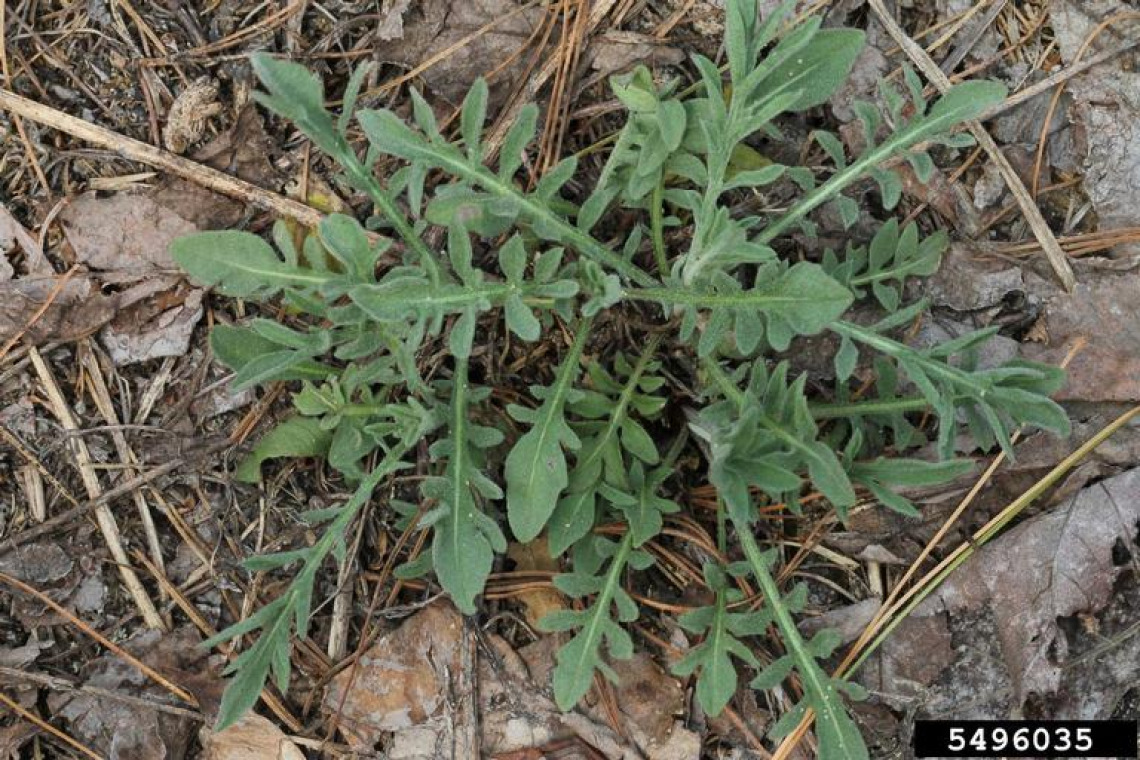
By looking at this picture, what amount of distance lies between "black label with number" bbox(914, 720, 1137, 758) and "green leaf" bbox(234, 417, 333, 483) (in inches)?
72.0

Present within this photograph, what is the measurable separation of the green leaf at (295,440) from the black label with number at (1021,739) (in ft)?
6.00

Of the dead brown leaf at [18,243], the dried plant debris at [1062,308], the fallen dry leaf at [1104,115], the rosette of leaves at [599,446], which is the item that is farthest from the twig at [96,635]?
the fallen dry leaf at [1104,115]

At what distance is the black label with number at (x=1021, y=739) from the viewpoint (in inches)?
113

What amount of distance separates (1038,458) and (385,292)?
1870mm

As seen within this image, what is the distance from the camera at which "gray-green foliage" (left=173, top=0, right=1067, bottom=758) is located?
2408mm

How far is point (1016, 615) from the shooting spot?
2.91 m

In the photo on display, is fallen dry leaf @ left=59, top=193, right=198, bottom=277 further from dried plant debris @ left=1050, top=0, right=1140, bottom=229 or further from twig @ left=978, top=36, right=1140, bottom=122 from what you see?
dried plant debris @ left=1050, top=0, right=1140, bottom=229

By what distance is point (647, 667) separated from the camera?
116 inches

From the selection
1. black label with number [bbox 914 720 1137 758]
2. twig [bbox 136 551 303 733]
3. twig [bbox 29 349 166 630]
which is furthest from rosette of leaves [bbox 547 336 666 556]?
twig [bbox 29 349 166 630]

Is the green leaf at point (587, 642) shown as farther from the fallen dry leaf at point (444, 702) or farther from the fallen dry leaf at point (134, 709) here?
the fallen dry leaf at point (134, 709)

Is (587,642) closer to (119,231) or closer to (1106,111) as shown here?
(119,231)

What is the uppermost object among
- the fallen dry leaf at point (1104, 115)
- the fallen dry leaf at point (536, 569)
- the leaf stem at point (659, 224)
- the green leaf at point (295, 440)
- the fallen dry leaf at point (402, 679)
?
the fallen dry leaf at point (1104, 115)

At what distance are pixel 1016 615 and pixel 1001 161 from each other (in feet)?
4.20

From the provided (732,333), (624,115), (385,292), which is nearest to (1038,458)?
(732,333)
